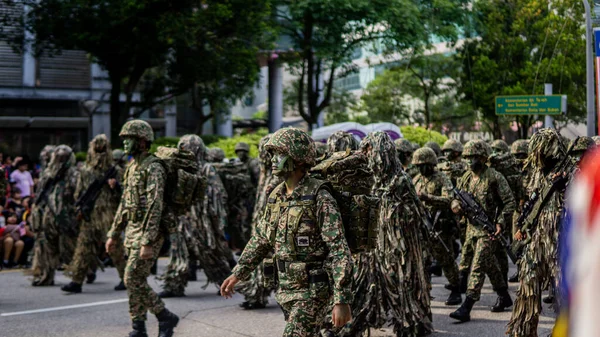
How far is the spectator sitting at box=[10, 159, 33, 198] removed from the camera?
14766 millimetres

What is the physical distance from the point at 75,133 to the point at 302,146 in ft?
95.0

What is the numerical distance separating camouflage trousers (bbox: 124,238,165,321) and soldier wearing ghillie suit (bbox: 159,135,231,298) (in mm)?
2792

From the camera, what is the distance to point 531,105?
15.9m

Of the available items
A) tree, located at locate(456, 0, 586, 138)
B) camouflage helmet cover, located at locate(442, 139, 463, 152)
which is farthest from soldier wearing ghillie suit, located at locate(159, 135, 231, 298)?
tree, located at locate(456, 0, 586, 138)

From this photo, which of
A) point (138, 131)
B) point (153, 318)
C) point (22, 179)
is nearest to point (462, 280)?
point (153, 318)

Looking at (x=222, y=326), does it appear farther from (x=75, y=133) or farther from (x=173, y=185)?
(x=75, y=133)

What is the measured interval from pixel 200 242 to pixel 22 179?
611cm

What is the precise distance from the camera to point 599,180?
6.26ft

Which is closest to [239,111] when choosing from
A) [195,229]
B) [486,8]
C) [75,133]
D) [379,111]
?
[379,111]

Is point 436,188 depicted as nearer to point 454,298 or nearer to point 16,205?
point 454,298

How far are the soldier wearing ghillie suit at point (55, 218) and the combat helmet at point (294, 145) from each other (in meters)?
6.52

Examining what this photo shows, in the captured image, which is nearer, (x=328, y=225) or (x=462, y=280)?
(x=328, y=225)

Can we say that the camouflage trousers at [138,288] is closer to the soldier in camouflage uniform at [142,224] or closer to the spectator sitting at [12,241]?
the soldier in camouflage uniform at [142,224]

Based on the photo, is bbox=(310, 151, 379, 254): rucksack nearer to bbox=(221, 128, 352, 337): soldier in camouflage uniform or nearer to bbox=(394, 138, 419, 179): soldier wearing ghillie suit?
bbox=(221, 128, 352, 337): soldier in camouflage uniform
